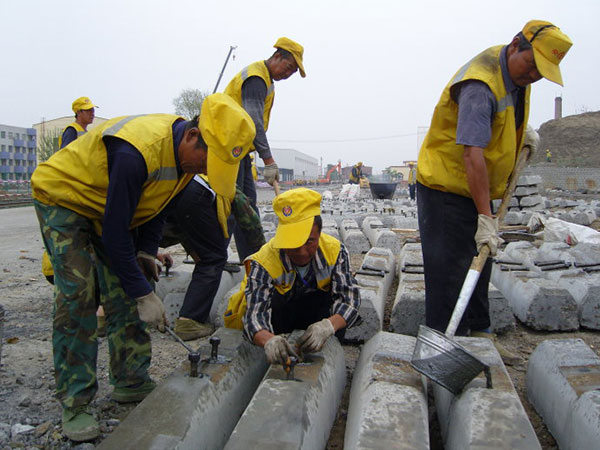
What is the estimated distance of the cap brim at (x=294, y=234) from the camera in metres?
2.35

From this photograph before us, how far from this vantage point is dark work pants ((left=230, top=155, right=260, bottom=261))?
411 cm

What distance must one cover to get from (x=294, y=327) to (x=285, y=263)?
0.56 meters

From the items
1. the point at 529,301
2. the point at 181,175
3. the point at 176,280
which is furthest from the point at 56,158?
the point at 529,301

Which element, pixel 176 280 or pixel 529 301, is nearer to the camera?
pixel 529 301

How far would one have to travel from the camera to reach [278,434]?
1755mm

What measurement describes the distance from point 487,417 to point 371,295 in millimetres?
1570

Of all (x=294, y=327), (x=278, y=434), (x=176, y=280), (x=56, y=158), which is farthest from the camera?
(x=176, y=280)

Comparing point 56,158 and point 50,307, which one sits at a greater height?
point 56,158

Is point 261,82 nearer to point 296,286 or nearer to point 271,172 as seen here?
point 271,172

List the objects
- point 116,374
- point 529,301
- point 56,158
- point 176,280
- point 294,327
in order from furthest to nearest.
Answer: point 176,280 → point 529,301 → point 294,327 → point 116,374 → point 56,158

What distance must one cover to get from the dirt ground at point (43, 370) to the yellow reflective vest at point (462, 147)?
1167mm

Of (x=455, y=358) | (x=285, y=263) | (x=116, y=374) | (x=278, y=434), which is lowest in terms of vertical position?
(x=116, y=374)

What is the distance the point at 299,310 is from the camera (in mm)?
2867

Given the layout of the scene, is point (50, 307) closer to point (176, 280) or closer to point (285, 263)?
point (176, 280)
